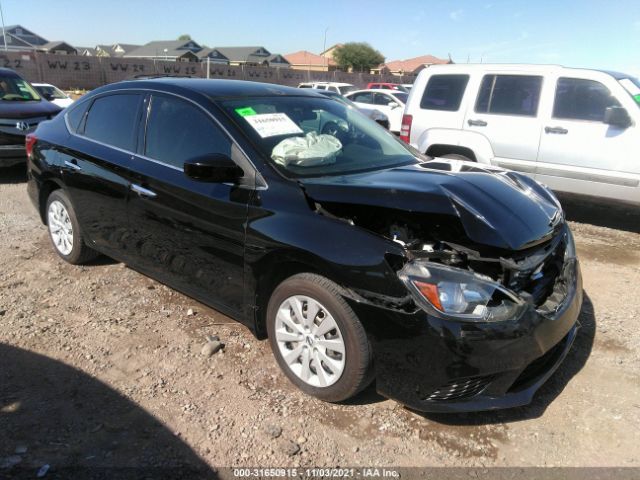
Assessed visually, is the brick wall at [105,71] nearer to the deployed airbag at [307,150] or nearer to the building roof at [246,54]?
the deployed airbag at [307,150]

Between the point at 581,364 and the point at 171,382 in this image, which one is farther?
the point at 581,364

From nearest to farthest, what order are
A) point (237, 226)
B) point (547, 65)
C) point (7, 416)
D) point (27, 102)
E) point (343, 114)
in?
point (7, 416) < point (237, 226) < point (343, 114) < point (547, 65) < point (27, 102)

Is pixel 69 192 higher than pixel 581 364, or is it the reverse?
pixel 69 192

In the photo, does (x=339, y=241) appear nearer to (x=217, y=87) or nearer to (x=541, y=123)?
(x=217, y=87)

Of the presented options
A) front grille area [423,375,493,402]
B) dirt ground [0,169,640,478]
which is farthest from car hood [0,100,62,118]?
front grille area [423,375,493,402]

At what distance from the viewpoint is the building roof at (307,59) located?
8169cm

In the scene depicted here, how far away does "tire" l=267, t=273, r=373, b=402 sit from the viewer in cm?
255

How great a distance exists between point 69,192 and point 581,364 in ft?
13.8

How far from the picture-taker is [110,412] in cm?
→ 274

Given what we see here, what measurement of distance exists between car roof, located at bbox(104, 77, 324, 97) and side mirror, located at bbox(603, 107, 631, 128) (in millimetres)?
3765

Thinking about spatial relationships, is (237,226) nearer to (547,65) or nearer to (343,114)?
(343,114)

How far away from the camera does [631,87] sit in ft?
19.5

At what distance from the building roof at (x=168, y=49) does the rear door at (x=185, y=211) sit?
7678 centimetres

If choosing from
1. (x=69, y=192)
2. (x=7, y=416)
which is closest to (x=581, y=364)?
(x=7, y=416)
